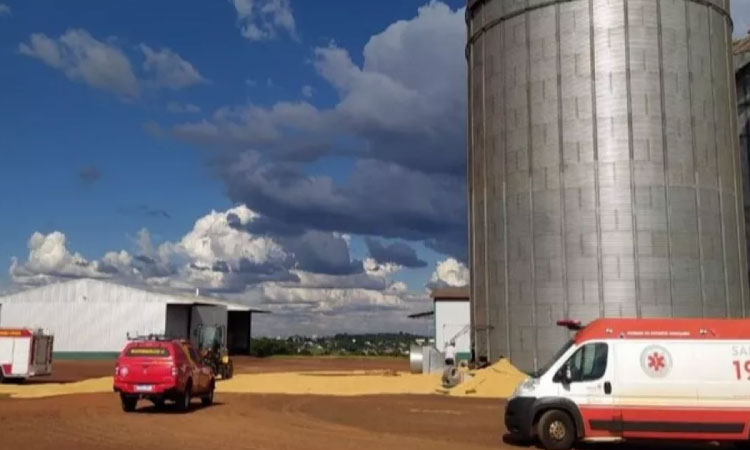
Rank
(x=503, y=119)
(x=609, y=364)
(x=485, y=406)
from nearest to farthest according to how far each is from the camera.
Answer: (x=609, y=364), (x=485, y=406), (x=503, y=119)

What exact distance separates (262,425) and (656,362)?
935 cm

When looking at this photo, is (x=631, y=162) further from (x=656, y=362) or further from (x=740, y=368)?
(x=656, y=362)

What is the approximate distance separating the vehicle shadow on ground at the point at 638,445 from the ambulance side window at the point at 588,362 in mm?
1528

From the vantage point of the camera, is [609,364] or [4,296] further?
[4,296]

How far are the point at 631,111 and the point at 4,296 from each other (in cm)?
6430

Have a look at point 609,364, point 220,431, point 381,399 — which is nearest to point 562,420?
point 609,364

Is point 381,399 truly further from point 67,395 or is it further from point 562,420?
point 562,420

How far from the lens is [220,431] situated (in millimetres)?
17219

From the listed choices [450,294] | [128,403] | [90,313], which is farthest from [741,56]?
[90,313]

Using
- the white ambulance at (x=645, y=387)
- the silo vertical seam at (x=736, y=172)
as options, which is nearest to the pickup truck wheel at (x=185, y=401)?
the white ambulance at (x=645, y=387)

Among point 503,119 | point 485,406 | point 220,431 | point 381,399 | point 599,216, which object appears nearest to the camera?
point 220,431

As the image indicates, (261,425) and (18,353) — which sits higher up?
(18,353)

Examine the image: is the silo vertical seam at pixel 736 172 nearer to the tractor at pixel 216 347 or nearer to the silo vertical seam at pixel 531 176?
the silo vertical seam at pixel 531 176

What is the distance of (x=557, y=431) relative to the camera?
48.5 feet
